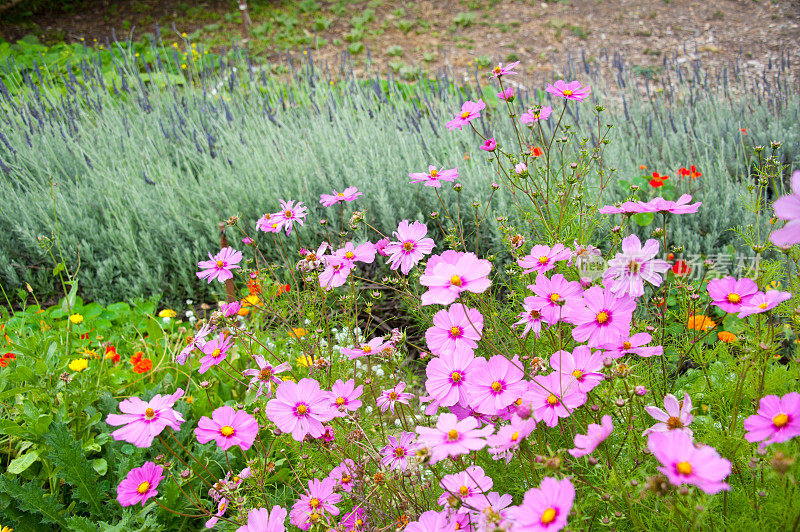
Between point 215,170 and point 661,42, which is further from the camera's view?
point 661,42

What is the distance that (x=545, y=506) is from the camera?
2.35 ft

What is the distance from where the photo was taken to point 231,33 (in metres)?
7.83

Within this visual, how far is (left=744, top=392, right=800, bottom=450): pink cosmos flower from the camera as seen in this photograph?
2.45 feet

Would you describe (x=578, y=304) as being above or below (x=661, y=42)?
above

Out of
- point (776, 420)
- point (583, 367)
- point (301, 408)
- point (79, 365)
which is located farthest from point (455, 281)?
point (79, 365)

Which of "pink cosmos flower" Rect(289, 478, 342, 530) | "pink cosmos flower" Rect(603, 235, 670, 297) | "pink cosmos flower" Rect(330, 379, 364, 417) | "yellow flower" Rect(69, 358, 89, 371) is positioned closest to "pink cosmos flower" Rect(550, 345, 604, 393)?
"pink cosmos flower" Rect(603, 235, 670, 297)

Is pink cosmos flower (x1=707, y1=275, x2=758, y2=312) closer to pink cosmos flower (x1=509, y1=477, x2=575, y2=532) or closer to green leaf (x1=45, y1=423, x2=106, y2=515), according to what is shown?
pink cosmos flower (x1=509, y1=477, x2=575, y2=532)

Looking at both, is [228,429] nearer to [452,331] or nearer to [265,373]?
[265,373]

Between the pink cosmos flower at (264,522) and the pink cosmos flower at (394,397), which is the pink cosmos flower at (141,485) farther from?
the pink cosmos flower at (394,397)

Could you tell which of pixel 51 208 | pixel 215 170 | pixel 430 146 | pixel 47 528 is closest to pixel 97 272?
pixel 51 208

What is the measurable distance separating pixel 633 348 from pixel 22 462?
161 centimetres

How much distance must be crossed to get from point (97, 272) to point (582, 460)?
2.40 meters

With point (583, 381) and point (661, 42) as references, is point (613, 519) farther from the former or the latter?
point (661, 42)

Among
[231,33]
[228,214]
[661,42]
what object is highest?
[231,33]
